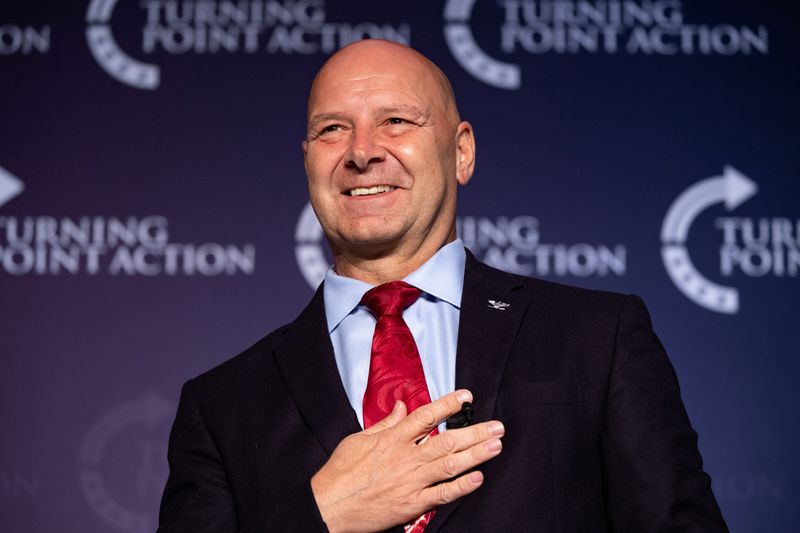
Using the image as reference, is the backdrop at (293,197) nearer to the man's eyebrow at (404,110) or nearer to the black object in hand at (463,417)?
the man's eyebrow at (404,110)

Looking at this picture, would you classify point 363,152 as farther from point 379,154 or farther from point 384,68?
point 384,68

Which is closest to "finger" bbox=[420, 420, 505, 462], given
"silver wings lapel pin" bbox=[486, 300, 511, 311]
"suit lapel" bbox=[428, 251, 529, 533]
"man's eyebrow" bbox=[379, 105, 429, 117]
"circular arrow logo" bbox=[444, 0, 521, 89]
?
"suit lapel" bbox=[428, 251, 529, 533]

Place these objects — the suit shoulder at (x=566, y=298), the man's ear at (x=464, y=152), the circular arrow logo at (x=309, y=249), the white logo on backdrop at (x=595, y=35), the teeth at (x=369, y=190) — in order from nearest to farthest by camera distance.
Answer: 1. the suit shoulder at (x=566, y=298)
2. the teeth at (x=369, y=190)
3. the man's ear at (x=464, y=152)
4. the circular arrow logo at (x=309, y=249)
5. the white logo on backdrop at (x=595, y=35)

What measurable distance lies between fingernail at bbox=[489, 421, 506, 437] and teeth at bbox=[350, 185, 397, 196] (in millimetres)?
544

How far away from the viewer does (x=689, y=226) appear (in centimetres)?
316

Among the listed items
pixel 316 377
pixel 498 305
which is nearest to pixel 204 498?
pixel 316 377

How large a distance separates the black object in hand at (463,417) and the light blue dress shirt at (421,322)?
4.8 inches

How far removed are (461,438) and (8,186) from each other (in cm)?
231

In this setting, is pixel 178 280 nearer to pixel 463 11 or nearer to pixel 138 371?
pixel 138 371

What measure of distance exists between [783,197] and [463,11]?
1.18m

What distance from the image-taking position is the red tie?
1.67 m

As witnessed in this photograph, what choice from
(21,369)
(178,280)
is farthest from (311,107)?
(21,369)

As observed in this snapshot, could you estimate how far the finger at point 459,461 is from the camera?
1.46m

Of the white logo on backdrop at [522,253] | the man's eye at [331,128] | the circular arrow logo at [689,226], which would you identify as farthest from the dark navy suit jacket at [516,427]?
the circular arrow logo at [689,226]
